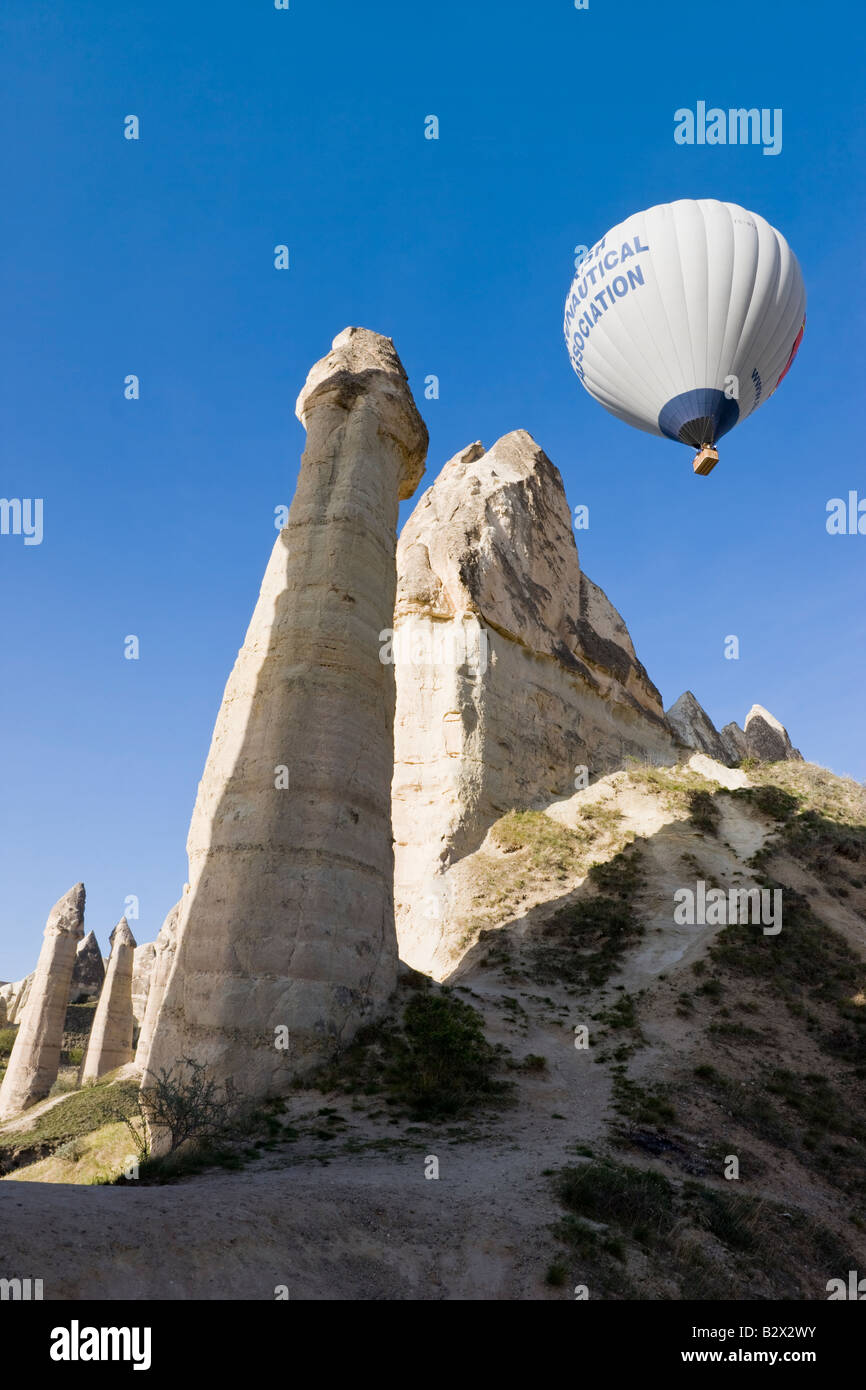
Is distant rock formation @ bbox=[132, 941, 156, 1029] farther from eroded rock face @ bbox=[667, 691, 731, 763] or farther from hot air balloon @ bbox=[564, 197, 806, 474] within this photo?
hot air balloon @ bbox=[564, 197, 806, 474]

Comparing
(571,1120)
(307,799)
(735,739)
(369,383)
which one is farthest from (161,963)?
(735,739)

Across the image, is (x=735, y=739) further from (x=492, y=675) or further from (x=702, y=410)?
(x=702, y=410)

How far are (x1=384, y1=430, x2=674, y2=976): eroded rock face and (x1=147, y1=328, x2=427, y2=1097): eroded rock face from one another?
602 centimetres

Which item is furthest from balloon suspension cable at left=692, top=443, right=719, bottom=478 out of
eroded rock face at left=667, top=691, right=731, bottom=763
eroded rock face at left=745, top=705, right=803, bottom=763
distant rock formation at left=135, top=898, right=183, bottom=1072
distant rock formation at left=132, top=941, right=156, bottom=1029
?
distant rock formation at left=132, top=941, right=156, bottom=1029

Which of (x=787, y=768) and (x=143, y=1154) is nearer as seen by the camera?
(x=143, y=1154)

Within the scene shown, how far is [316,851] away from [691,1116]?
20.9ft

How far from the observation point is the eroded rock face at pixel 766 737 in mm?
46031

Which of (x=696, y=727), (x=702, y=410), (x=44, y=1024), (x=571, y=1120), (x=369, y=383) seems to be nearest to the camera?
(x=571, y=1120)

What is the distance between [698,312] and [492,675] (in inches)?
448

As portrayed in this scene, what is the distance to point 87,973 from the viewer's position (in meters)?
45.5

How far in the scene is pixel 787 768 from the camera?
26.8 metres
